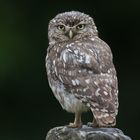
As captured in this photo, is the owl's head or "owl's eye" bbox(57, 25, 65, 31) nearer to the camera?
the owl's head

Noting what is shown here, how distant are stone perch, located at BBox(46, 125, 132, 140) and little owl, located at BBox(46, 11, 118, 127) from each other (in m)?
0.18

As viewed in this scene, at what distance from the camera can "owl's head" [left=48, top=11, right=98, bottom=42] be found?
36.0 ft

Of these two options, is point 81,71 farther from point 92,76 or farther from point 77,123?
point 77,123

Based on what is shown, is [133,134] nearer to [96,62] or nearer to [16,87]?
[16,87]

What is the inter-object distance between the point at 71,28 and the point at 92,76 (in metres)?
0.92

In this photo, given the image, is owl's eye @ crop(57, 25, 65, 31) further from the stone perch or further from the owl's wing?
the stone perch

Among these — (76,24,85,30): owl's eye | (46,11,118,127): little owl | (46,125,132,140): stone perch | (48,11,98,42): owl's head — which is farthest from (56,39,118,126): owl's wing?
(76,24,85,30): owl's eye

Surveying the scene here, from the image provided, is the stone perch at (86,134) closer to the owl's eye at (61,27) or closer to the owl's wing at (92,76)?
the owl's wing at (92,76)

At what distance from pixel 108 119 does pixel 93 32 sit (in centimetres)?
145

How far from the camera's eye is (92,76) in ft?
33.3

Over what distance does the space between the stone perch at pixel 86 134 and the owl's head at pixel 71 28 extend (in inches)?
48.0

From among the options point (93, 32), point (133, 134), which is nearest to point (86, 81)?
point (93, 32)

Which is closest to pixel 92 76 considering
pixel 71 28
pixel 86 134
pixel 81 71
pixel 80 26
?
pixel 81 71

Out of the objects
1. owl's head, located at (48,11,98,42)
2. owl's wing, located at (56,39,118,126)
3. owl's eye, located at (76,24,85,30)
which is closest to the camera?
owl's wing, located at (56,39,118,126)
